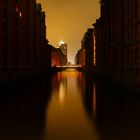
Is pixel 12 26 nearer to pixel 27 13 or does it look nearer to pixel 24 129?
pixel 27 13

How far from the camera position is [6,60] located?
159 ft

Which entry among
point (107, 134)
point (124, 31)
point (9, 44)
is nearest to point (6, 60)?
point (9, 44)

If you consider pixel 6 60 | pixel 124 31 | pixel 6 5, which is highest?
pixel 6 5

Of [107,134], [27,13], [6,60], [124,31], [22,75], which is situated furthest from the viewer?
[27,13]

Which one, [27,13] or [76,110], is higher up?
[27,13]

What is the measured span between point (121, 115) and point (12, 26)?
40.9 m

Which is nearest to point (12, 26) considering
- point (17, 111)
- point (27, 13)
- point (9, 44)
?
point (9, 44)

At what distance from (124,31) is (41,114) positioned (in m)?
25.2

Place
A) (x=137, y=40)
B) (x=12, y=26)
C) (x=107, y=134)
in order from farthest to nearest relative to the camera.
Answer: (x=12, y=26) < (x=137, y=40) < (x=107, y=134)

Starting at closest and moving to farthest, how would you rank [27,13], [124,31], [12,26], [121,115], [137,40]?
[121,115]
[137,40]
[124,31]
[12,26]
[27,13]

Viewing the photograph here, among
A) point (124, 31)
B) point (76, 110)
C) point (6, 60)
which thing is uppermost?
point (124, 31)

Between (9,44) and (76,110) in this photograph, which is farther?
(9,44)

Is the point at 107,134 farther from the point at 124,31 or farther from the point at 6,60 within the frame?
the point at 6,60

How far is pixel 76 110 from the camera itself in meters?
17.0
